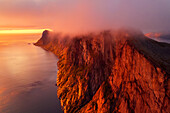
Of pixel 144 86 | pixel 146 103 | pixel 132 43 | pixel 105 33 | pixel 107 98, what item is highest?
pixel 105 33

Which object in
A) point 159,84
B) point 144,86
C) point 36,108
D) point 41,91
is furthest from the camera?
point 41,91

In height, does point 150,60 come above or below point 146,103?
above

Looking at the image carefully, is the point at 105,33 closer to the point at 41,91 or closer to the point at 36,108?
the point at 36,108

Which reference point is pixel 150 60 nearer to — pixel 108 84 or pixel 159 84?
pixel 159 84

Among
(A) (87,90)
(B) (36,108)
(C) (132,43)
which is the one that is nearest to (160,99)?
(C) (132,43)

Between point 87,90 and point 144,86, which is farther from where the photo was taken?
point 87,90

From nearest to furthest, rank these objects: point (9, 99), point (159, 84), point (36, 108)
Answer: point (159, 84)
point (36, 108)
point (9, 99)

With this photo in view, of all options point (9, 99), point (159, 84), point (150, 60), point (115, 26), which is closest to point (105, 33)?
point (115, 26)
